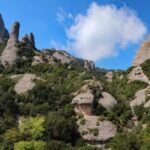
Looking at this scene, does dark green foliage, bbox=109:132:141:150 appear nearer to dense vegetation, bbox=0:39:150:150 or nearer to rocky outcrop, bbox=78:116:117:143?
dense vegetation, bbox=0:39:150:150

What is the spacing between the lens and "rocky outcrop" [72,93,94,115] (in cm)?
6612

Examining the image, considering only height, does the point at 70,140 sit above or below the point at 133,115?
below

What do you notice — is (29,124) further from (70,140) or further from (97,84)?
(97,84)

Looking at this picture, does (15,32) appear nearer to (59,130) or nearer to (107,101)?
(107,101)

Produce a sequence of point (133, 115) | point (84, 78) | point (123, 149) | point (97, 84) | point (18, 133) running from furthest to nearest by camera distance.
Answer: point (84, 78) → point (97, 84) → point (133, 115) → point (18, 133) → point (123, 149)

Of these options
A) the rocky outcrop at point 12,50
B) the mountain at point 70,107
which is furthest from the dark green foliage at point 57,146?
A: the rocky outcrop at point 12,50

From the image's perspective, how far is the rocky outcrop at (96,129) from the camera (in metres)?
61.2

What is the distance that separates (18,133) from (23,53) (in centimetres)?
3089

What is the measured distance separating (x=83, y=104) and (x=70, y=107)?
2159 millimetres

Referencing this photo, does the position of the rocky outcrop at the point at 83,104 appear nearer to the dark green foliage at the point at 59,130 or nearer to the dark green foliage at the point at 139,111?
the dark green foliage at the point at 59,130

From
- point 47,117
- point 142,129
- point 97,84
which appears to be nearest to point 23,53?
point 97,84

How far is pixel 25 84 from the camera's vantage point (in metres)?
73.7

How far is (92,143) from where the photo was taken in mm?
61438

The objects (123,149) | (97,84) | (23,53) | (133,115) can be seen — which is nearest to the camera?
(123,149)
